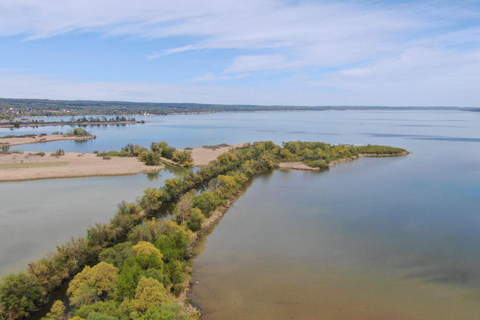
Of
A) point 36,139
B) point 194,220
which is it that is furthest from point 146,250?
point 36,139

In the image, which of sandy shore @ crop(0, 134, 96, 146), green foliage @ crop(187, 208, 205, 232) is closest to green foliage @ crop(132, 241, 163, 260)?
green foliage @ crop(187, 208, 205, 232)

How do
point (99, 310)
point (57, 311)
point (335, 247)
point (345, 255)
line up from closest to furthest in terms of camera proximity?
point (99, 310) < point (57, 311) < point (345, 255) < point (335, 247)

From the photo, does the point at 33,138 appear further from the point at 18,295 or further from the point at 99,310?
the point at 99,310

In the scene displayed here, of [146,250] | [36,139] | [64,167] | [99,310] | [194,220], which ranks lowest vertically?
[194,220]

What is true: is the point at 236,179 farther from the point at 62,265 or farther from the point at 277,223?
the point at 62,265

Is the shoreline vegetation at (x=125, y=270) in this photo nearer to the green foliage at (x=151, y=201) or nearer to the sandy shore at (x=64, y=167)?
the green foliage at (x=151, y=201)

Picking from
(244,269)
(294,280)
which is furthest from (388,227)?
(244,269)
